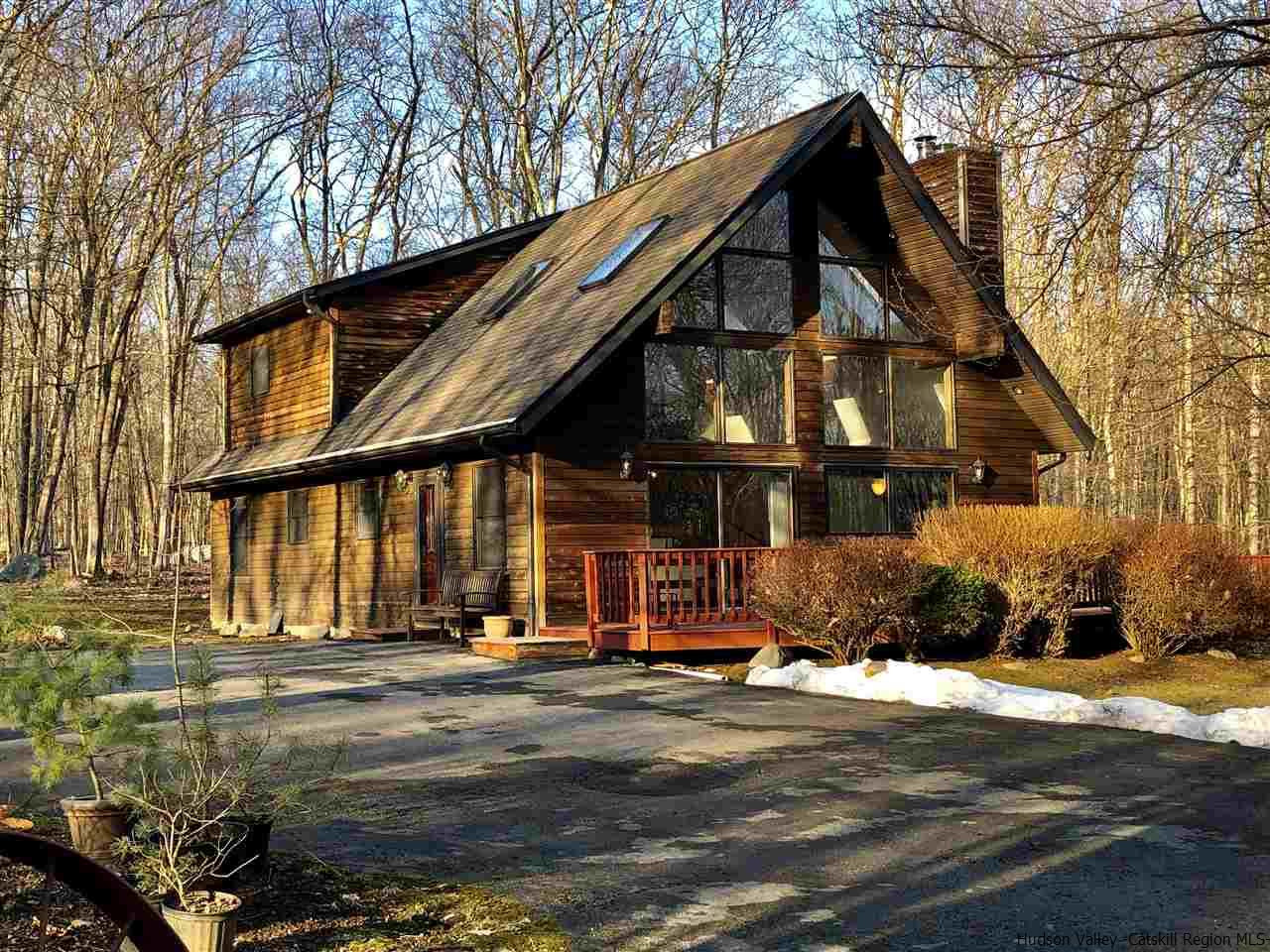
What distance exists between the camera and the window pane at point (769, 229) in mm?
21656

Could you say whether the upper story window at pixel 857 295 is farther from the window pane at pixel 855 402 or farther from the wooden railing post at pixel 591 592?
the wooden railing post at pixel 591 592

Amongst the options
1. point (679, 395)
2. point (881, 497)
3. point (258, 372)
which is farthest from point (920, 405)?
point (258, 372)

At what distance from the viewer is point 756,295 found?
21.8m

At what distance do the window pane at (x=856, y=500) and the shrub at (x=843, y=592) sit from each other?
4773 millimetres

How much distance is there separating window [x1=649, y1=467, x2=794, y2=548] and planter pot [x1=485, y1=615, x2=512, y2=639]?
102 inches

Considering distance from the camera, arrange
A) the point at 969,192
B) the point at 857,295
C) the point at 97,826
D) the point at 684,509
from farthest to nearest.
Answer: the point at 969,192 < the point at 857,295 < the point at 684,509 < the point at 97,826

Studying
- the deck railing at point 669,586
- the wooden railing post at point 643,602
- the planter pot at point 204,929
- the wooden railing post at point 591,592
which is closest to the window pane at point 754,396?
the deck railing at point 669,586


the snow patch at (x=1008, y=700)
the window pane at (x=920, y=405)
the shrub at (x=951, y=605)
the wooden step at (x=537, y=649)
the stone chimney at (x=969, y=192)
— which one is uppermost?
the stone chimney at (x=969, y=192)

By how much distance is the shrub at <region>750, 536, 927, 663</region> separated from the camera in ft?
53.6

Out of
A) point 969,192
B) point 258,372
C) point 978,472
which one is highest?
point 969,192

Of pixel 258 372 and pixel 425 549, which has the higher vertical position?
pixel 258 372

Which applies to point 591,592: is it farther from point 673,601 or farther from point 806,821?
point 806,821

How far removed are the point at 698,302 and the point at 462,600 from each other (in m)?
5.83

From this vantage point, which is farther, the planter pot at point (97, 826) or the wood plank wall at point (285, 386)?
the wood plank wall at point (285, 386)
